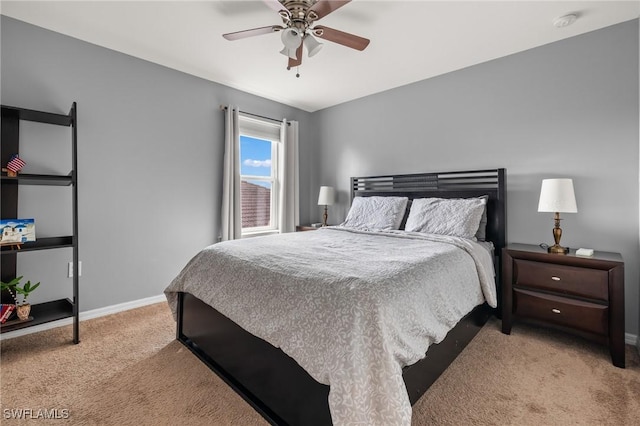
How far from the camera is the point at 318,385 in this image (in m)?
1.27

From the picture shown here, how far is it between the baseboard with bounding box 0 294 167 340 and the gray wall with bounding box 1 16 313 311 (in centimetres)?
6

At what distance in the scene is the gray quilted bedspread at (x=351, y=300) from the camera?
3.72ft

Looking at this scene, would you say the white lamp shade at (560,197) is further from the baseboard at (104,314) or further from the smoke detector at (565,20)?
the smoke detector at (565,20)

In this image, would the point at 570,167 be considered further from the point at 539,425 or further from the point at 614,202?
the point at 539,425

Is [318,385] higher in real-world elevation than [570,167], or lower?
lower

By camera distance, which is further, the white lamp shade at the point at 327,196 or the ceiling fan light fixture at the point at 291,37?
the white lamp shade at the point at 327,196

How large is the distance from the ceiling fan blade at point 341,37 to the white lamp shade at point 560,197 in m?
1.80

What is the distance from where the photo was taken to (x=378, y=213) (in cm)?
330

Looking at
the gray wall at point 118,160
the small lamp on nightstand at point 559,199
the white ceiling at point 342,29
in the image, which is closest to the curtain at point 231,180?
the gray wall at point 118,160

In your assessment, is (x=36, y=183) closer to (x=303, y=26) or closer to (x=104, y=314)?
(x=104, y=314)

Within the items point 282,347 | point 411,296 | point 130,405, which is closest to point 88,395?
point 130,405

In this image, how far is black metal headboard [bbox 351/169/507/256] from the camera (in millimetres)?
2752

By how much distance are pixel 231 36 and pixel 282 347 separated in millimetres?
2089

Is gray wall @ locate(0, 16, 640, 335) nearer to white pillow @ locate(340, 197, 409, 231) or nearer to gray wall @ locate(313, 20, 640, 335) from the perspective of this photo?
gray wall @ locate(313, 20, 640, 335)
